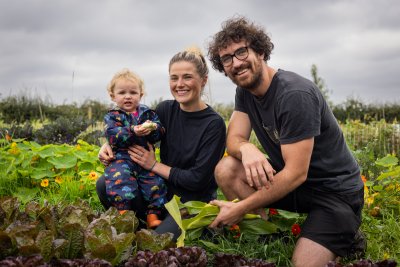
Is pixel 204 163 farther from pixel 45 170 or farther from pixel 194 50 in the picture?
pixel 45 170

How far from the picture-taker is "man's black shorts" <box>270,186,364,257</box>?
3.20 m

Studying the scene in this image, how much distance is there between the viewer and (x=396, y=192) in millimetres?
4598

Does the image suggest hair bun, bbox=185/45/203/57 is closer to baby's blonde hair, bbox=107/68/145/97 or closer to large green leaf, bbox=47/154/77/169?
baby's blonde hair, bbox=107/68/145/97

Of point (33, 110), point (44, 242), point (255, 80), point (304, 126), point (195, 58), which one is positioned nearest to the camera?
point (44, 242)

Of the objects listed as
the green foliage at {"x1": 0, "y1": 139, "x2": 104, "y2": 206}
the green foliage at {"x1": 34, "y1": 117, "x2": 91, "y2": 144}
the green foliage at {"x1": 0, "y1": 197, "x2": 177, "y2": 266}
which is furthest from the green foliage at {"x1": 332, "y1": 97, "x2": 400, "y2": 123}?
the green foliage at {"x1": 0, "y1": 197, "x2": 177, "y2": 266}

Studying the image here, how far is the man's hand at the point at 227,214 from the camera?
3092 mm

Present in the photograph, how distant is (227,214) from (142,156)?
775 millimetres

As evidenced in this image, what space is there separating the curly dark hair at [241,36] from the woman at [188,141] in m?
0.23

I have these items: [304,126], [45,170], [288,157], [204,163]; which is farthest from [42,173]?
[304,126]

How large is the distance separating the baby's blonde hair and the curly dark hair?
568 mm

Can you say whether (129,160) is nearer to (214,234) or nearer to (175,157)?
(175,157)

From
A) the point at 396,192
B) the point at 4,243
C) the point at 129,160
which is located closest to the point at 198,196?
the point at 129,160

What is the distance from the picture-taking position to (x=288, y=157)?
116 inches

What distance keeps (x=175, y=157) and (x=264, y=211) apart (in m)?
0.75
